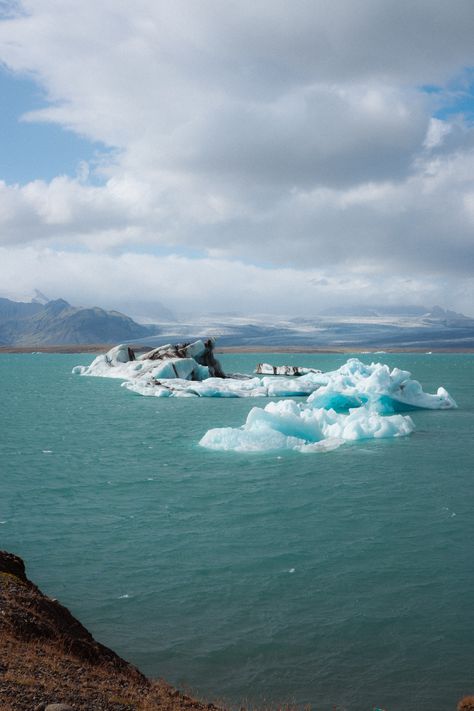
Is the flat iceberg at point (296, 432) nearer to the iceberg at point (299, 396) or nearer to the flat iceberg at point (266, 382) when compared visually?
the iceberg at point (299, 396)

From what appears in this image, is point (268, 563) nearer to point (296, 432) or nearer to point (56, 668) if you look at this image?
point (56, 668)

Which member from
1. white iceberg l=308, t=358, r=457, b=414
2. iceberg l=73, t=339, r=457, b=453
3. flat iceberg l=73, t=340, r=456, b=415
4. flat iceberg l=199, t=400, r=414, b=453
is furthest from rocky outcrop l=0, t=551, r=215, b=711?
flat iceberg l=73, t=340, r=456, b=415

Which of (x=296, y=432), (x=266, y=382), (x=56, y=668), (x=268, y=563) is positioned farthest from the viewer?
(x=266, y=382)

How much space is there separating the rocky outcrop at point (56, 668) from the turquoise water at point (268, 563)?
886 millimetres

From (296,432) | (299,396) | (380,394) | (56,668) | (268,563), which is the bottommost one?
(299,396)

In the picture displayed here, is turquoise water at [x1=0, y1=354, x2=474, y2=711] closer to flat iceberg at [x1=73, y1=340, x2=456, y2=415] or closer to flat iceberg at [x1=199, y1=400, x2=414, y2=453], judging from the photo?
flat iceberg at [x1=199, y1=400, x2=414, y2=453]

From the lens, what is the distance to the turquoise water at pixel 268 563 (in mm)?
6297

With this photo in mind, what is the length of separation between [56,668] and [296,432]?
49.5ft

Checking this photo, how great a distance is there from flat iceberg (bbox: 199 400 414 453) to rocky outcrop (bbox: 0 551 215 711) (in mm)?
12375

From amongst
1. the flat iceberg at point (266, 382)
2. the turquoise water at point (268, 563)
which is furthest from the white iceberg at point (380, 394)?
the turquoise water at point (268, 563)

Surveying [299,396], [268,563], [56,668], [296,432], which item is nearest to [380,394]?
[296,432]

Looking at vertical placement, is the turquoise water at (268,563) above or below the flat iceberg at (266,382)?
below

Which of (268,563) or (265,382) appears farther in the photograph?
(265,382)

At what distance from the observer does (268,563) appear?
920 centimetres
